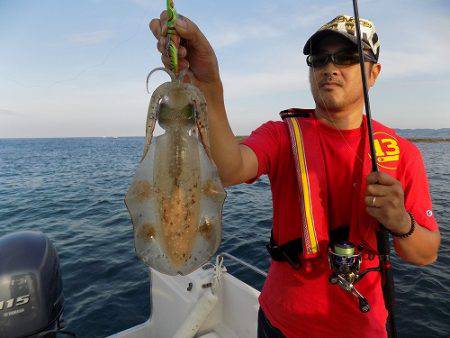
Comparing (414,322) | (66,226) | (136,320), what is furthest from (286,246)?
(66,226)

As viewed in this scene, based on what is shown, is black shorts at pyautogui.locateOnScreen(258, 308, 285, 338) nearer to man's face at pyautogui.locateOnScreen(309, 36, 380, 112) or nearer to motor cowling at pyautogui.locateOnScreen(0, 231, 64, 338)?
man's face at pyautogui.locateOnScreen(309, 36, 380, 112)

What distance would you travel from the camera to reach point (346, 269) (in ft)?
9.02

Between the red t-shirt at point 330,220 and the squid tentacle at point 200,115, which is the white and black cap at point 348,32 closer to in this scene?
the red t-shirt at point 330,220

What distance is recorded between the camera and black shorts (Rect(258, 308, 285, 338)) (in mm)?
3010

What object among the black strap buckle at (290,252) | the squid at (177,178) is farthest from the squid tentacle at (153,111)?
the black strap buckle at (290,252)

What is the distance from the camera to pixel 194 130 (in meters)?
2.04

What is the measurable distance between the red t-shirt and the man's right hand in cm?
87

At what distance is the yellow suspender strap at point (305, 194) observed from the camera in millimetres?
2922

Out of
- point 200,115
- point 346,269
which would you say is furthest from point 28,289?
point 346,269

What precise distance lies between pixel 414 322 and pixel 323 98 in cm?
894

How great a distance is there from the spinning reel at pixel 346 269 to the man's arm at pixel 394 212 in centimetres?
41

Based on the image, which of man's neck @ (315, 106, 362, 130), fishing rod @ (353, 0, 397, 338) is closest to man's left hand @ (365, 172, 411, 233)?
fishing rod @ (353, 0, 397, 338)

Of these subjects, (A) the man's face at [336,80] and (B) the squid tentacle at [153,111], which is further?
(A) the man's face at [336,80]

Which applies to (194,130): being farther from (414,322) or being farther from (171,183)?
(414,322)
